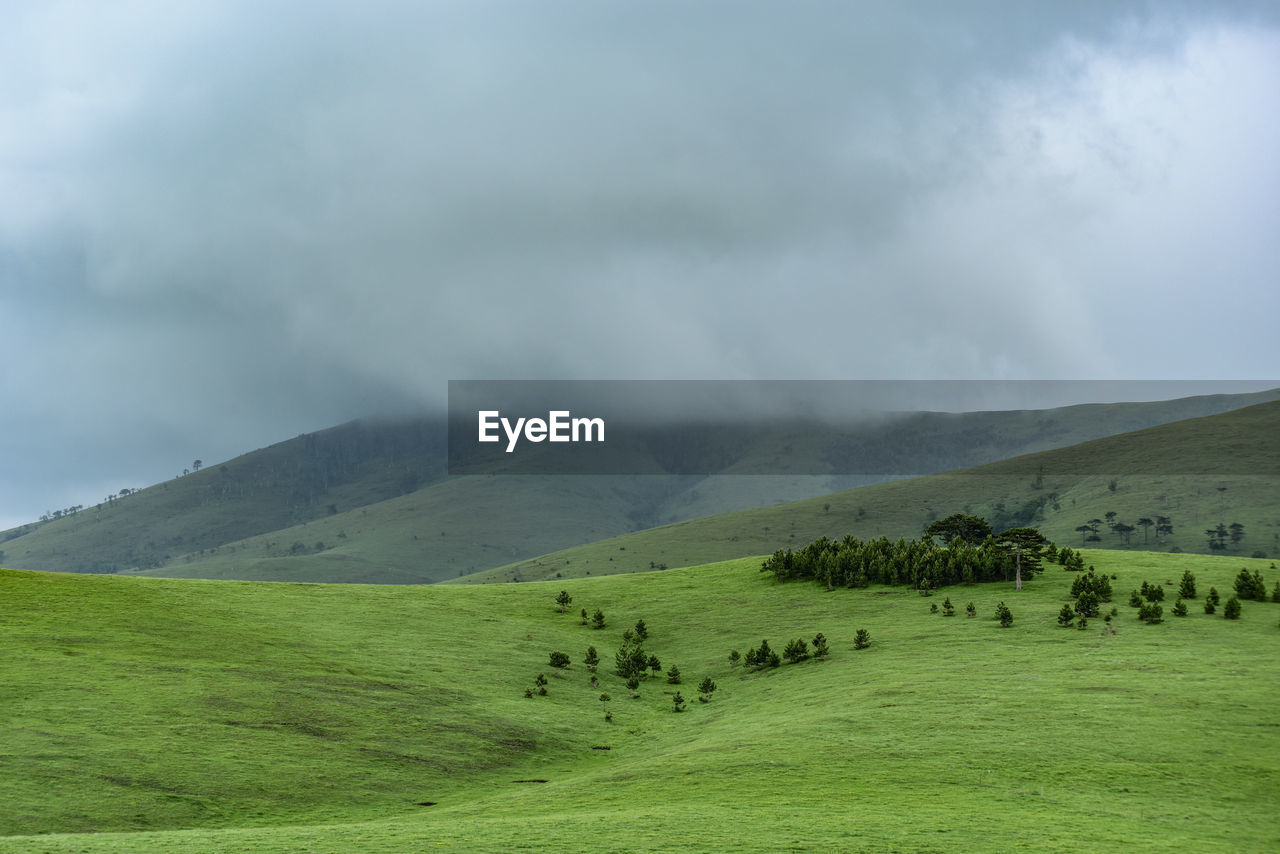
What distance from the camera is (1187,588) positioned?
67.6m

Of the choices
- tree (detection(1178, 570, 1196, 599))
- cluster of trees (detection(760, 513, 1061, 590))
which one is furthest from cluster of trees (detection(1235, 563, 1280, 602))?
cluster of trees (detection(760, 513, 1061, 590))

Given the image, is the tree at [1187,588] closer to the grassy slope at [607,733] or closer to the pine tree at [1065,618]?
the grassy slope at [607,733]

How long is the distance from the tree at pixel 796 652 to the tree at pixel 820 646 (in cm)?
67

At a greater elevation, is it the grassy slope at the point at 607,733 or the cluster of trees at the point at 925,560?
the cluster of trees at the point at 925,560

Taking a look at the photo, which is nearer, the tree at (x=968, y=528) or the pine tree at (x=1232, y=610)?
the pine tree at (x=1232, y=610)

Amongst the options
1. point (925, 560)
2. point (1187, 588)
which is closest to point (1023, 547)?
point (925, 560)

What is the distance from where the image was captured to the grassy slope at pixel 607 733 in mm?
28969

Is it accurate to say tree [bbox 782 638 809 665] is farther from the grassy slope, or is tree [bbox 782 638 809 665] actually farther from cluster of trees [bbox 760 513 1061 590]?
cluster of trees [bbox 760 513 1061 590]

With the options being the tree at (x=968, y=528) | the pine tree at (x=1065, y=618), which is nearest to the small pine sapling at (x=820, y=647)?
the pine tree at (x=1065, y=618)

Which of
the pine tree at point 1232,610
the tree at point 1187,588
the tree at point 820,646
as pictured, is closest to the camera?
the pine tree at point 1232,610

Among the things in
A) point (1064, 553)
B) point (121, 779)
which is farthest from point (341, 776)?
point (1064, 553)

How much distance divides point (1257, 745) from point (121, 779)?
143 feet

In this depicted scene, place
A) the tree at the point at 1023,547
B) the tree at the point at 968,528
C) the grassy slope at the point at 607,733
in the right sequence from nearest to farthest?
the grassy slope at the point at 607,733
the tree at the point at 1023,547
the tree at the point at 968,528

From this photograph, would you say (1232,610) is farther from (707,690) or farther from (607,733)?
(607,733)
